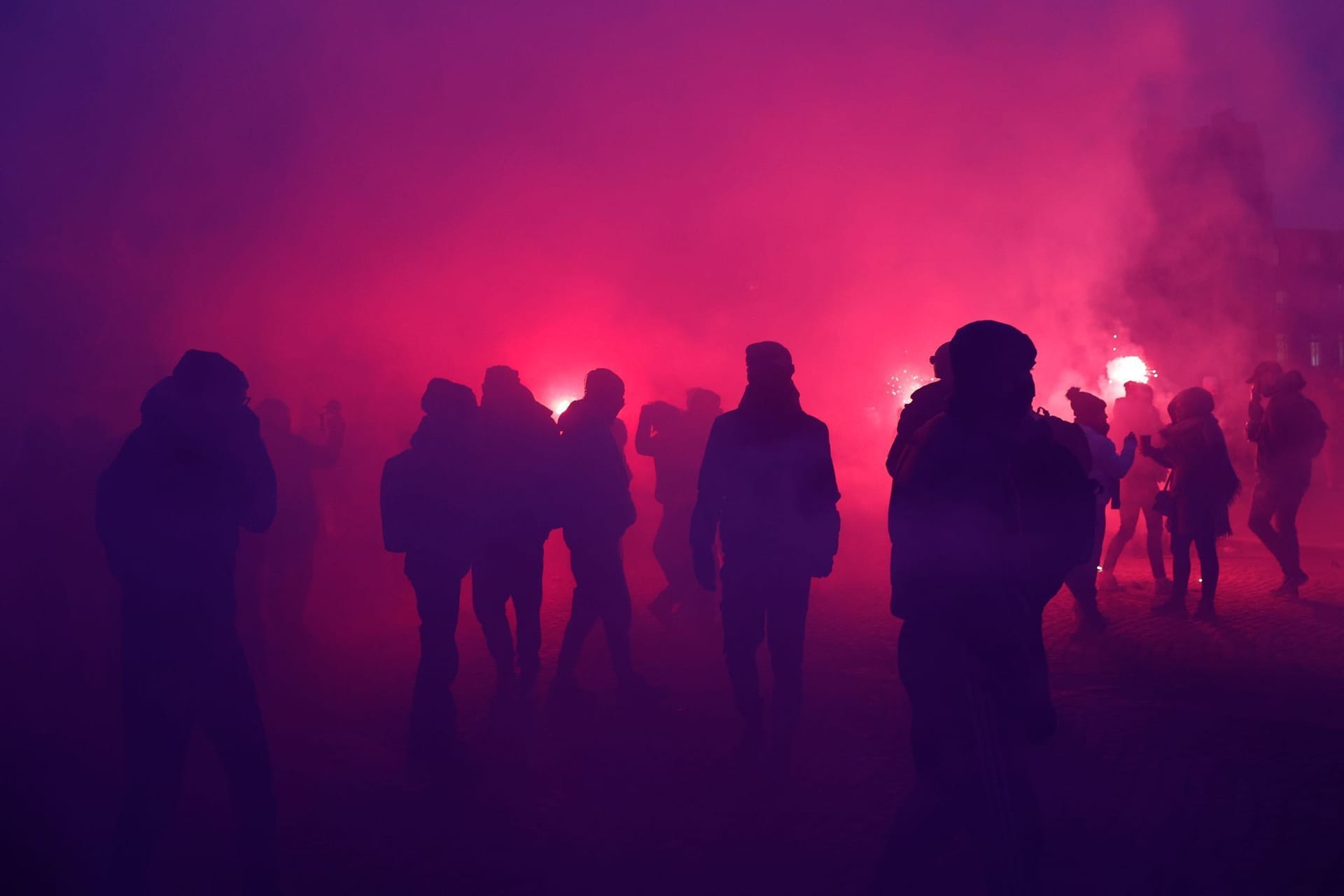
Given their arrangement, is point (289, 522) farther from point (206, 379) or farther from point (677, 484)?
point (206, 379)

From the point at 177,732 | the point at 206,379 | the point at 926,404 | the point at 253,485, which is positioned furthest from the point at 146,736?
the point at 926,404

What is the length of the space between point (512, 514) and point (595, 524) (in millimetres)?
469

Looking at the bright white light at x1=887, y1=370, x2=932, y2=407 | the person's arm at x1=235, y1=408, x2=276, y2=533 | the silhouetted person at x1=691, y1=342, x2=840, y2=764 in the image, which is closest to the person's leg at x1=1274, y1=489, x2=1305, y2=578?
the silhouetted person at x1=691, y1=342, x2=840, y2=764

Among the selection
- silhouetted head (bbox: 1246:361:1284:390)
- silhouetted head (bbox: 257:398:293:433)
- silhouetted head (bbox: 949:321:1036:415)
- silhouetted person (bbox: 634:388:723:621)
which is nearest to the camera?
silhouetted head (bbox: 949:321:1036:415)

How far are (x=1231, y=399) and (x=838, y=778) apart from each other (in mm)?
25267

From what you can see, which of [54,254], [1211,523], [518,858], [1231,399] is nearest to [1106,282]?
[1231,399]

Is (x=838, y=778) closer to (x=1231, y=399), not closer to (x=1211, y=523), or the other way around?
(x=1211, y=523)

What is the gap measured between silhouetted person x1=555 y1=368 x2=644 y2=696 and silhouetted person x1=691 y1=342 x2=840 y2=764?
1208 millimetres

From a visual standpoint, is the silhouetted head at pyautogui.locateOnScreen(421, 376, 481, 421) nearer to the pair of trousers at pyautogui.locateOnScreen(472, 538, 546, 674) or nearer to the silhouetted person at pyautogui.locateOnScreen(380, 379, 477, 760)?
the silhouetted person at pyautogui.locateOnScreen(380, 379, 477, 760)

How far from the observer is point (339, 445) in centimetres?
731

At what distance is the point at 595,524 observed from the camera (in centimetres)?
551

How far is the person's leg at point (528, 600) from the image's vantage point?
5.45 meters

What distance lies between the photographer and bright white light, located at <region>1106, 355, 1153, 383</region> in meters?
17.1

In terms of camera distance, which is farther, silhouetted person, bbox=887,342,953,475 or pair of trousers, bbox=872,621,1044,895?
silhouetted person, bbox=887,342,953,475
